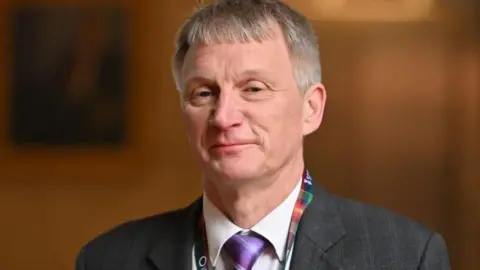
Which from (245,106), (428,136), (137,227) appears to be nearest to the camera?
(245,106)

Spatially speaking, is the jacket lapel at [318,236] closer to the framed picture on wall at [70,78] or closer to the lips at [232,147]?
the lips at [232,147]

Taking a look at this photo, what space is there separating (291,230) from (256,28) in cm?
33

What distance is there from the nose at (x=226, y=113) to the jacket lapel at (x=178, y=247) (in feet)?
0.78

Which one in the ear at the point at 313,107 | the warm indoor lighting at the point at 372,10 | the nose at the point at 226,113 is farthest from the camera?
the warm indoor lighting at the point at 372,10

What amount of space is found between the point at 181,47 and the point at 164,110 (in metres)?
1.10

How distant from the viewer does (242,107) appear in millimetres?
1063

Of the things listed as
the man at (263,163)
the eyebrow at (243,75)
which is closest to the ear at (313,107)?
the man at (263,163)

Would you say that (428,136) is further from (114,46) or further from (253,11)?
(253,11)

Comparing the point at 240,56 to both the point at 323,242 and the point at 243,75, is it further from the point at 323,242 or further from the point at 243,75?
the point at 323,242

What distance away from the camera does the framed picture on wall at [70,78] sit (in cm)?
223

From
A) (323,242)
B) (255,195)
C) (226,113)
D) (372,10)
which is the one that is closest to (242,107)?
(226,113)

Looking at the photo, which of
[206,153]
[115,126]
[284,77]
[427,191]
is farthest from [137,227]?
[427,191]

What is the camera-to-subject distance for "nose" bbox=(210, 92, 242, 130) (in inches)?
41.1

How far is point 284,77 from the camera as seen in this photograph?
3.59 ft
